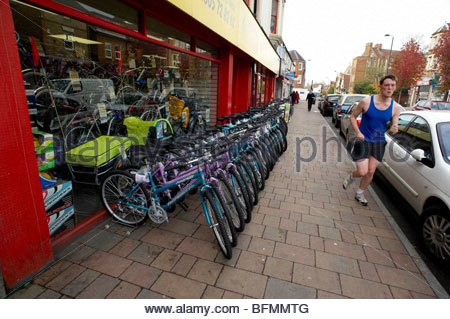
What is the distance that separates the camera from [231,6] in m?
5.36

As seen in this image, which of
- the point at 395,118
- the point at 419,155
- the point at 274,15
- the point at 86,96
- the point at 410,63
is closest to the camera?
the point at 419,155

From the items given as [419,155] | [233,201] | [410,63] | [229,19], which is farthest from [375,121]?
[410,63]

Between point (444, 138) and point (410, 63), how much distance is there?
118 feet

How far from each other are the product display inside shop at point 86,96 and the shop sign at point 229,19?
2.21 ft

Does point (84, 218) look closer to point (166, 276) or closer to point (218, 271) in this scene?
point (166, 276)

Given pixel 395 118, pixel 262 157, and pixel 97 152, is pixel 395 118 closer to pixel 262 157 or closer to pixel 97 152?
pixel 262 157

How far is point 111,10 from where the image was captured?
3301 millimetres

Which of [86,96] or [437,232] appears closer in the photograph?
[437,232]

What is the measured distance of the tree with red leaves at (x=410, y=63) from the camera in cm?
3156

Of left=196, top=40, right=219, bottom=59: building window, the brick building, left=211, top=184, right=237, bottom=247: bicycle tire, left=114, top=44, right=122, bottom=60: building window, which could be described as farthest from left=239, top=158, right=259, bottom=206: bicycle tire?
the brick building

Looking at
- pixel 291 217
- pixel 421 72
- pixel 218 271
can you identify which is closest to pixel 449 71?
pixel 421 72

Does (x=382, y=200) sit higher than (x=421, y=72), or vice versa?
(x=421, y=72)

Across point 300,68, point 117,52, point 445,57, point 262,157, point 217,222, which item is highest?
point 300,68
